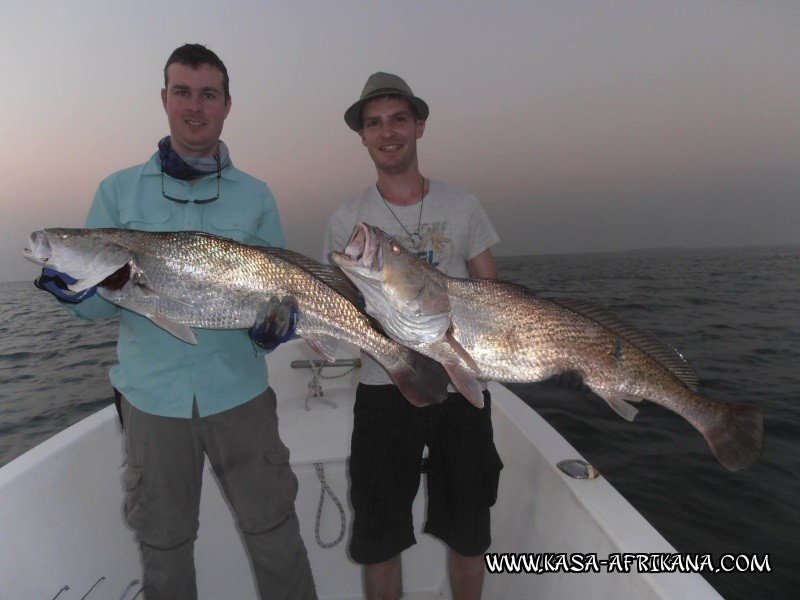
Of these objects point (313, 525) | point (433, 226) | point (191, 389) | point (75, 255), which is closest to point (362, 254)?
point (433, 226)

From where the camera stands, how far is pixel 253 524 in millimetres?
2592

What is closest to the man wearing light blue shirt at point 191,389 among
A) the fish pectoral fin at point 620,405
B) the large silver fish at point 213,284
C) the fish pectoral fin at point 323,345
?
the large silver fish at point 213,284

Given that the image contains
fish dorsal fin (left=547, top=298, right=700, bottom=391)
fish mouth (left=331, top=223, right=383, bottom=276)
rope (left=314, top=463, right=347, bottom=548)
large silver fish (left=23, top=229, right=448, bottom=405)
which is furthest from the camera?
rope (left=314, top=463, right=347, bottom=548)

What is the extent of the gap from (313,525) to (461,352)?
8.12 feet

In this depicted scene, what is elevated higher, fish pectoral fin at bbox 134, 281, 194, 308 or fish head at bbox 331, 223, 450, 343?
fish head at bbox 331, 223, 450, 343

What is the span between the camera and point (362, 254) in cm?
228

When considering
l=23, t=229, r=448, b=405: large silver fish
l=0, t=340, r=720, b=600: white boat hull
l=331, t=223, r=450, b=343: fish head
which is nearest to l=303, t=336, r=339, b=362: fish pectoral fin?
l=23, t=229, r=448, b=405: large silver fish

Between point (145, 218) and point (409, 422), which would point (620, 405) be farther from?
point (145, 218)

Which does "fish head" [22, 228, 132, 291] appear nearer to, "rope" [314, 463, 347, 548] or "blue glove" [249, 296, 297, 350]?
"blue glove" [249, 296, 297, 350]

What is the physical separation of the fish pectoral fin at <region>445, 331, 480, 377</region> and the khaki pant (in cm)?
124

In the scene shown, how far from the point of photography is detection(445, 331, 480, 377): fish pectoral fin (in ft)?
8.00

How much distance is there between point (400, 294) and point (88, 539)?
274 cm

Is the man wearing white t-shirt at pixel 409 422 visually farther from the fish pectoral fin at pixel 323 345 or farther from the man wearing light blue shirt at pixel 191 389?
the man wearing light blue shirt at pixel 191 389

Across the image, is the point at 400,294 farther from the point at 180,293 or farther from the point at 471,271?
the point at 180,293
